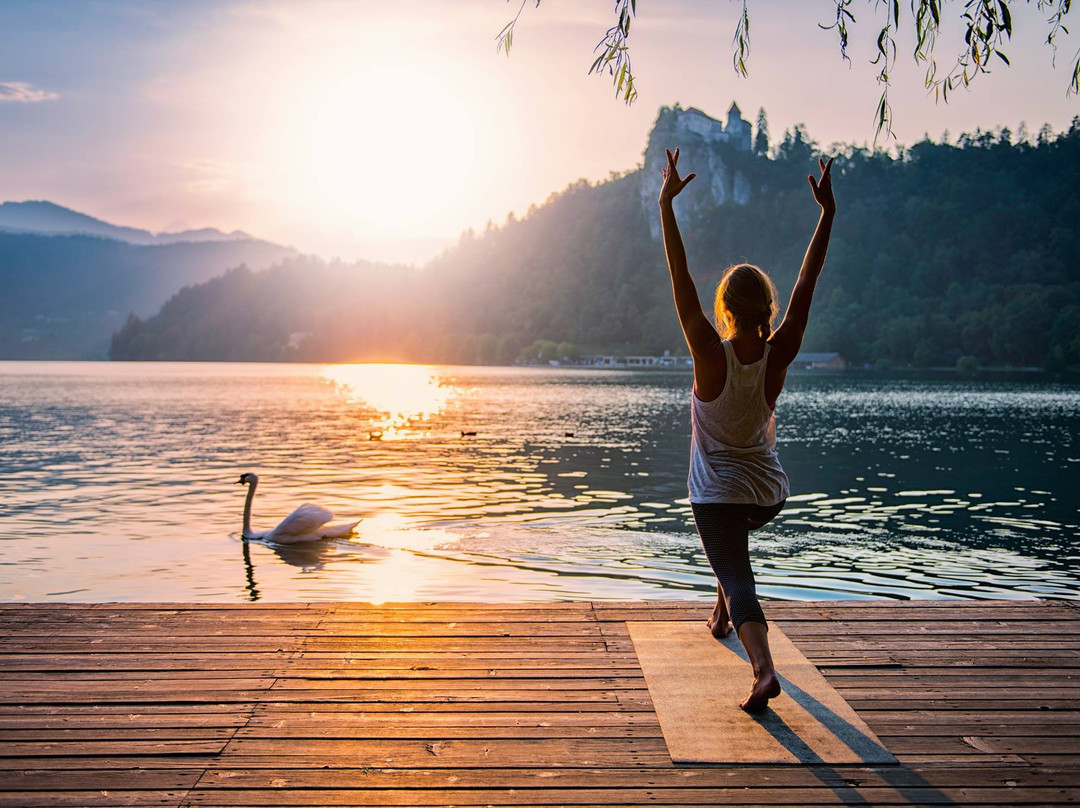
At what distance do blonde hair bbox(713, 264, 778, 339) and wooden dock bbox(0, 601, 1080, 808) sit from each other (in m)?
1.66

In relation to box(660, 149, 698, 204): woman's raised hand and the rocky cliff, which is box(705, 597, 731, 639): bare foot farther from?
the rocky cliff

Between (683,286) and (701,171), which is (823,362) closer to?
(701,171)

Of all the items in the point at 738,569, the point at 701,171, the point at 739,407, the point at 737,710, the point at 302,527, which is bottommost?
A: the point at 302,527

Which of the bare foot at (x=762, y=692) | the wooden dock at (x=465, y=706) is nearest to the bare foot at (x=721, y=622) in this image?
the wooden dock at (x=465, y=706)

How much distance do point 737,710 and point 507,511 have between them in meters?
13.7

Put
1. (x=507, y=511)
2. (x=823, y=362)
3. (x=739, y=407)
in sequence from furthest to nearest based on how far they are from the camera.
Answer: (x=823, y=362), (x=507, y=511), (x=739, y=407)

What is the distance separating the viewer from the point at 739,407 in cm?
381

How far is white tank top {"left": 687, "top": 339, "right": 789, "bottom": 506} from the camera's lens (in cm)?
378

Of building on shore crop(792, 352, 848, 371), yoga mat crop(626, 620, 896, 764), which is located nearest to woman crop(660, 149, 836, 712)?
yoga mat crop(626, 620, 896, 764)

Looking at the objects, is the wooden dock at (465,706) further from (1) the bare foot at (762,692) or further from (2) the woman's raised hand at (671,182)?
(2) the woman's raised hand at (671,182)

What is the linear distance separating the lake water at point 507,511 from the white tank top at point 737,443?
A: 6.59 meters

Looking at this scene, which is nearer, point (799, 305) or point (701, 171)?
point (799, 305)

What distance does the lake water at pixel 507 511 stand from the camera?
452 inches

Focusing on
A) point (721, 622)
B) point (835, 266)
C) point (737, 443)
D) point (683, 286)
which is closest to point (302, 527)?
point (721, 622)
